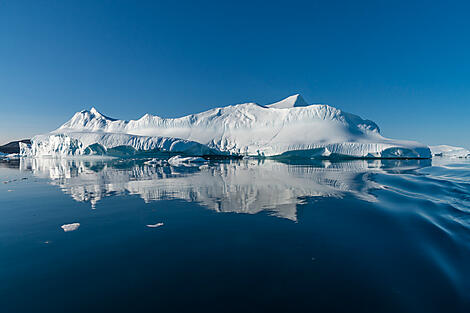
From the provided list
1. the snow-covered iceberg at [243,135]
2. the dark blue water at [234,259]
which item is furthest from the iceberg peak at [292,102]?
the dark blue water at [234,259]

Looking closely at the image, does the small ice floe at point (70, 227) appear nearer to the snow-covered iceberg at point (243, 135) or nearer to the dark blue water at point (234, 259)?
the dark blue water at point (234, 259)

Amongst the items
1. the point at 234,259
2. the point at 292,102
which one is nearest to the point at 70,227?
the point at 234,259

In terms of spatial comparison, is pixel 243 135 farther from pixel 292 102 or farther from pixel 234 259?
pixel 234 259

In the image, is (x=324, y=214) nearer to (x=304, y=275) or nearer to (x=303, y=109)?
(x=304, y=275)

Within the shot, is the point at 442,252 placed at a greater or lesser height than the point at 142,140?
lesser

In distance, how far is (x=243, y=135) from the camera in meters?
68.1

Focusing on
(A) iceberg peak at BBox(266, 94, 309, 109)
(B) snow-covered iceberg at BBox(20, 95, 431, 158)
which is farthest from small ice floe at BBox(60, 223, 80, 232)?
(A) iceberg peak at BBox(266, 94, 309, 109)

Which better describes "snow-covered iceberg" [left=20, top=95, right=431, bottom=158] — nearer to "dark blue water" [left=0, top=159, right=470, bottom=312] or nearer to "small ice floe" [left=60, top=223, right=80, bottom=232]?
"small ice floe" [left=60, top=223, right=80, bottom=232]

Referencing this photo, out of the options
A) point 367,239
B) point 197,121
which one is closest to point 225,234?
point 367,239

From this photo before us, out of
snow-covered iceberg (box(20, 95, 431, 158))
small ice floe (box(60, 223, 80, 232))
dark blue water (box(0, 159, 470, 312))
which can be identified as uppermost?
snow-covered iceberg (box(20, 95, 431, 158))

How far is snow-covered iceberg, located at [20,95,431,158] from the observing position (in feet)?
151

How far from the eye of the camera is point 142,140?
45.7 metres

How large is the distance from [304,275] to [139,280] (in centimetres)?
197

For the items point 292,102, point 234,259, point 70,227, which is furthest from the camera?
point 292,102
